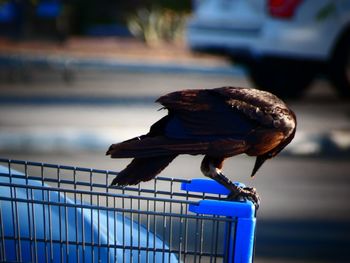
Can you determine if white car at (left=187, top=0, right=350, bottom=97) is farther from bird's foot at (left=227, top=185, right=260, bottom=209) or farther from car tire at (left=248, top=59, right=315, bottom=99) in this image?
bird's foot at (left=227, top=185, right=260, bottom=209)

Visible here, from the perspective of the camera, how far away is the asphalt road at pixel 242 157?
19.3ft

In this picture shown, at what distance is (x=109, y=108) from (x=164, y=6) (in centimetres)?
1056

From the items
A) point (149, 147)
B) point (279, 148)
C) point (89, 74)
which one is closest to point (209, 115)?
point (149, 147)

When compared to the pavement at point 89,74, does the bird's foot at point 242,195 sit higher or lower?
higher

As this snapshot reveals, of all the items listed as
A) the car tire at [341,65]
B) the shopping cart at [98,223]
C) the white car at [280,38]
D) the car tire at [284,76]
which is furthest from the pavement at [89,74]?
the shopping cart at [98,223]

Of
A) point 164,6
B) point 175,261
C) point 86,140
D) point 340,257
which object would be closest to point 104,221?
point 175,261

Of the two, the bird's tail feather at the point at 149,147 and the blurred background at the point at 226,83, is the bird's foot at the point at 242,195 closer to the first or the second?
the bird's tail feather at the point at 149,147

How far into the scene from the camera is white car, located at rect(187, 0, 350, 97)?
1112cm

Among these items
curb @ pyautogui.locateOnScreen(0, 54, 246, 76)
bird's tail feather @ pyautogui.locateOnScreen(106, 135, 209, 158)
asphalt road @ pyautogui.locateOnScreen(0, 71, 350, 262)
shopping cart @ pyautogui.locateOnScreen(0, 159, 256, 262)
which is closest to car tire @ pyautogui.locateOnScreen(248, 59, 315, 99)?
asphalt road @ pyautogui.locateOnScreen(0, 71, 350, 262)

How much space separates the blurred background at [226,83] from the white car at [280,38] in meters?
0.02

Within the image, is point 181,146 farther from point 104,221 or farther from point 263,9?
point 263,9

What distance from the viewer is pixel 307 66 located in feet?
38.8

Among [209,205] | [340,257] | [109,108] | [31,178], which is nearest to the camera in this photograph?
[209,205]

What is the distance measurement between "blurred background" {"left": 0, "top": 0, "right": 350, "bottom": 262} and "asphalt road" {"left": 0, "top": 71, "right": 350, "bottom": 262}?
14mm
